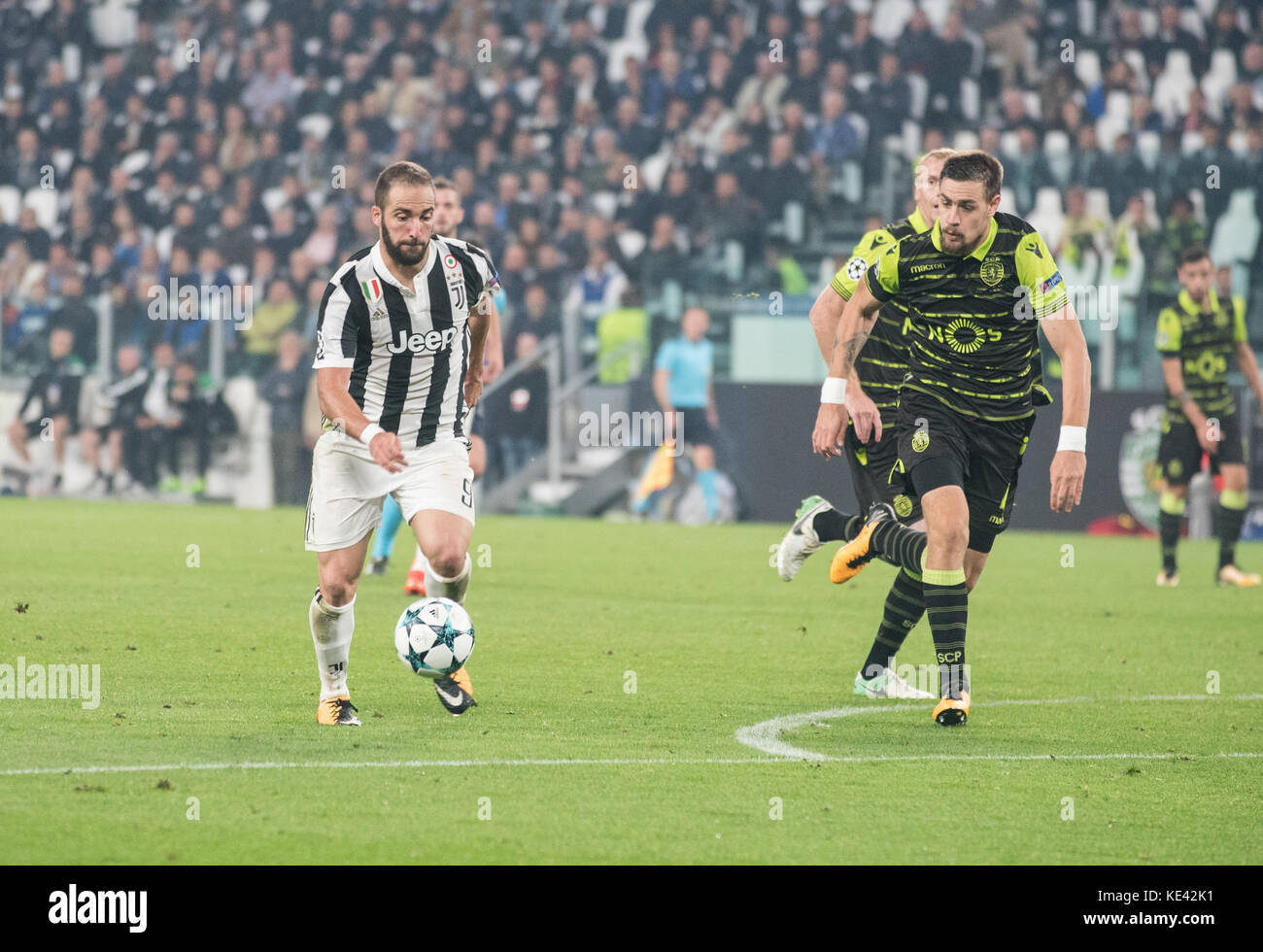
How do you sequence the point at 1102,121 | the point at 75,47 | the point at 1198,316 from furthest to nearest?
the point at 75,47, the point at 1102,121, the point at 1198,316

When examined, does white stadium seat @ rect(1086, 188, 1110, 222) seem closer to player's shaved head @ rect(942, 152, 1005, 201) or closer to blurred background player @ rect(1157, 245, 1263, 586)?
blurred background player @ rect(1157, 245, 1263, 586)

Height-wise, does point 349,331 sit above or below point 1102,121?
below

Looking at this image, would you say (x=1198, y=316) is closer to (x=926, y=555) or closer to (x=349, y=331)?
(x=926, y=555)

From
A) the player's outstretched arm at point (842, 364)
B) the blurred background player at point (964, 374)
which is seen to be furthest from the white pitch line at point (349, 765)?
the player's outstretched arm at point (842, 364)

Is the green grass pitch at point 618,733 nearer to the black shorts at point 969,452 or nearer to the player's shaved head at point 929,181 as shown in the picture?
the black shorts at point 969,452

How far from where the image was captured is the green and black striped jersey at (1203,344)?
1338cm

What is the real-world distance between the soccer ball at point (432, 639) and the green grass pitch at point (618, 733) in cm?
22

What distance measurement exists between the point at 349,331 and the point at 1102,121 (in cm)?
1609

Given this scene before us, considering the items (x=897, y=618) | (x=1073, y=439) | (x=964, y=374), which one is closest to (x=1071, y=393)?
(x=1073, y=439)

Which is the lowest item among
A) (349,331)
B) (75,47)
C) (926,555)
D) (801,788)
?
(801,788)

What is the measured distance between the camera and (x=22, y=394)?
20.4 metres

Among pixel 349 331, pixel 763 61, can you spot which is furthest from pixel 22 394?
pixel 349 331

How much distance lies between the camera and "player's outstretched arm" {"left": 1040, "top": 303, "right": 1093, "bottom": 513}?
6.78m

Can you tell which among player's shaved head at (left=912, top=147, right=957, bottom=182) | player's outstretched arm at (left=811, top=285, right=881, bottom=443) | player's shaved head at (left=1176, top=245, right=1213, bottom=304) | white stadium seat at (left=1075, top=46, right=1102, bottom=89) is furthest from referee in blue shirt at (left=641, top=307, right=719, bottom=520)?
player's shaved head at (left=912, top=147, right=957, bottom=182)
